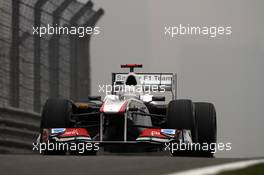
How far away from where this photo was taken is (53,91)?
16344 millimetres

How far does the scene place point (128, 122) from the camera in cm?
1518

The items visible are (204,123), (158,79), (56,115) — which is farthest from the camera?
(158,79)

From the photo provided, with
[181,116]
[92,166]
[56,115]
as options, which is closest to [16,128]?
[56,115]

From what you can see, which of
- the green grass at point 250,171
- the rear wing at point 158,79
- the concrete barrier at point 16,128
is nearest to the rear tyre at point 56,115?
the concrete barrier at point 16,128

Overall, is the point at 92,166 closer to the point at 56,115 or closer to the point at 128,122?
the point at 56,115

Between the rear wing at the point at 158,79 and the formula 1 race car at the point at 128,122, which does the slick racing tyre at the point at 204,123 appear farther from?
the rear wing at the point at 158,79

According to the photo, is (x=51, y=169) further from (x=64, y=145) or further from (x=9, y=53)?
(x=9, y=53)

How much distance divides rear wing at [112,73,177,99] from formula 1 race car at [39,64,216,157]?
27 centimetres

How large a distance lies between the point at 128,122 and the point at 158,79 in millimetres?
1951

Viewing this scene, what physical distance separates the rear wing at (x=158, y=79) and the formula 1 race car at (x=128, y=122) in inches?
10.8

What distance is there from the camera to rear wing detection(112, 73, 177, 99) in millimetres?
16750

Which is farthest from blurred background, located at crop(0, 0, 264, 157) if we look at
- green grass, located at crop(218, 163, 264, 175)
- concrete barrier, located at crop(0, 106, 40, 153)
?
green grass, located at crop(218, 163, 264, 175)

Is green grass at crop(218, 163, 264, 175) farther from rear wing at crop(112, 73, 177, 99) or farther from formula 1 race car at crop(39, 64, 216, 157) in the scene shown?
rear wing at crop(112, 73, 177, 99)

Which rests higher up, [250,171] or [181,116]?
[181,116]
